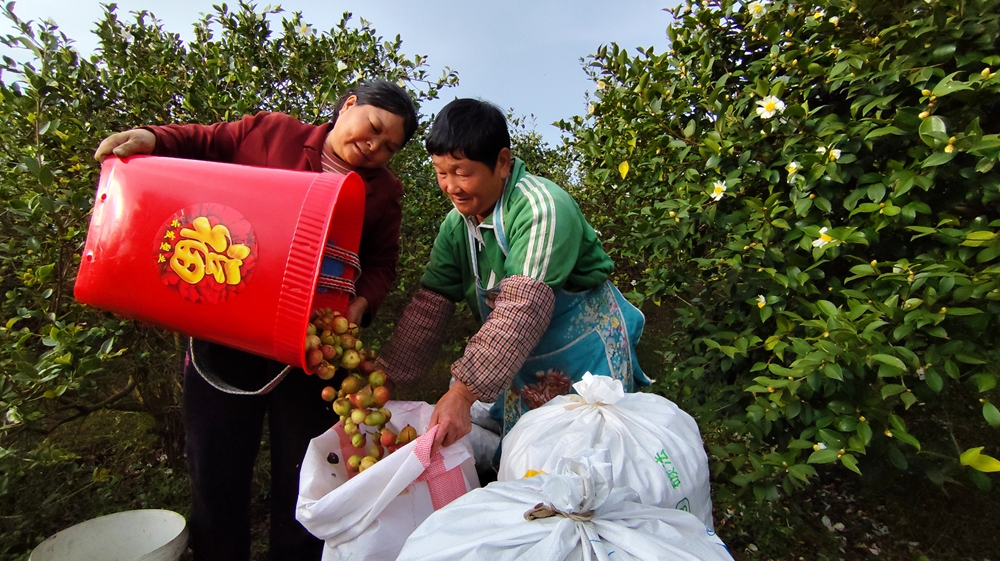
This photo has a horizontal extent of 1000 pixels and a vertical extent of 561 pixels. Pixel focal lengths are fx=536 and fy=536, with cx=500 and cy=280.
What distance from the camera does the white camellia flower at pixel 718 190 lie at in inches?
61.2

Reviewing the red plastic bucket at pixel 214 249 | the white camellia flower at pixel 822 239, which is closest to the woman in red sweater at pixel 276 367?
the red plastic bucket at pixel 214 249

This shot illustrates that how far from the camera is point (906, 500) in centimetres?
229

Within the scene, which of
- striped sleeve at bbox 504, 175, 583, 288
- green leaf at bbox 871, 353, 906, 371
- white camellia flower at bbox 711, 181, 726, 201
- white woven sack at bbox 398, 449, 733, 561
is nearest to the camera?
white woven sack at bbox 398, 449, 733, 561

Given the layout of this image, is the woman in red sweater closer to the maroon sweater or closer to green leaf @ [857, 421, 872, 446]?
the maroon sweater

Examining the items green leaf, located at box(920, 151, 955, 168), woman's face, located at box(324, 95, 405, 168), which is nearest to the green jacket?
woman's face, located at box(324, 95, 405, 168)

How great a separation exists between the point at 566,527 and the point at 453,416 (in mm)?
459

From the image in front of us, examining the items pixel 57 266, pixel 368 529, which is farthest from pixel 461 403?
pixel 57 266

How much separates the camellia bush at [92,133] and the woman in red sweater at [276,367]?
0.29 metres

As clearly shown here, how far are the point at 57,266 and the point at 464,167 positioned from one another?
4.18ft

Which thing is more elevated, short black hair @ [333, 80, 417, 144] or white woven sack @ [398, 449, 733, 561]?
short black hair @ [333, 80, 417, 144]

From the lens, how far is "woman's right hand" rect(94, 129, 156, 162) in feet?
4.13

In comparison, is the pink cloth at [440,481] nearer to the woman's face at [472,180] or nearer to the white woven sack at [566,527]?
the white woven sack at [566,527]

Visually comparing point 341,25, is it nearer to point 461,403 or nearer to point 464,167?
point 464,167

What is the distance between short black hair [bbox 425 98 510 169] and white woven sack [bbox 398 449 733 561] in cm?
84
